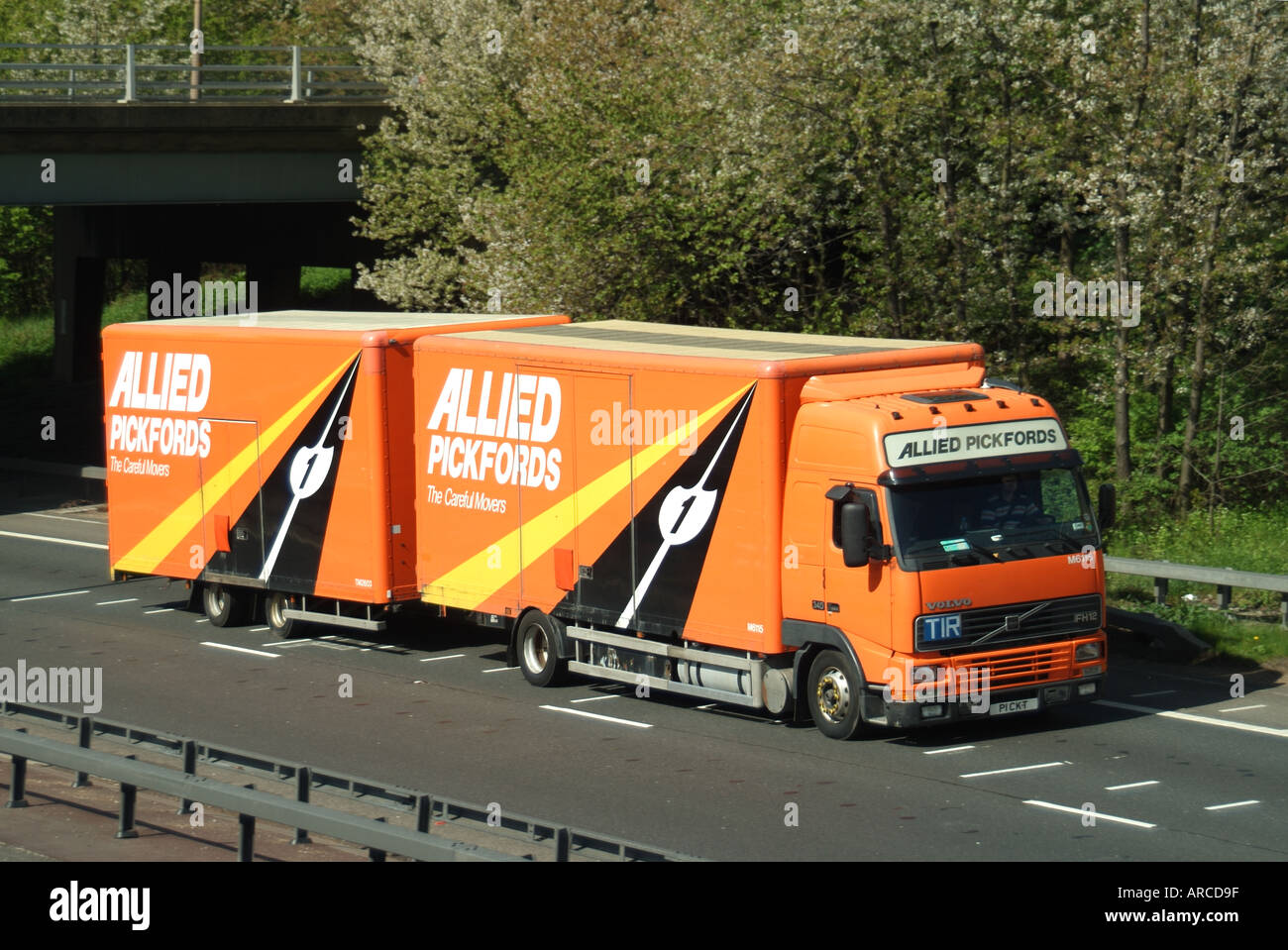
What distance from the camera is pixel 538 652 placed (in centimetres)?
1703

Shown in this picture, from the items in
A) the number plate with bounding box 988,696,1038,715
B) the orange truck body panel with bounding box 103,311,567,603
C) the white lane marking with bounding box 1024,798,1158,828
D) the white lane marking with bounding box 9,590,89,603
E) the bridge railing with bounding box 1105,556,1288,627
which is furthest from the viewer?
the white lane marking with bounding box 9,590,89,603

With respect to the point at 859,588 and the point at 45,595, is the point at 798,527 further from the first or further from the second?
the point at 45,595

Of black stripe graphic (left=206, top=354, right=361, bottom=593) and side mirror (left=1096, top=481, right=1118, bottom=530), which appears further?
black stripe graphic (left=206, top=354, right=361, bottom=593)

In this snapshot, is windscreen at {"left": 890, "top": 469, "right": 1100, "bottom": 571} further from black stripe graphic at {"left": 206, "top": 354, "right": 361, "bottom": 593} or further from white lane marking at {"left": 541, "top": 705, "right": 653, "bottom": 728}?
black stripe graphic at {"left": 206, "top": 354, "right": 361, "bottom": 593}

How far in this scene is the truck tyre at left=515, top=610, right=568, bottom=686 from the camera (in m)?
16.7

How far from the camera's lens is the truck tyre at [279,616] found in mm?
19656

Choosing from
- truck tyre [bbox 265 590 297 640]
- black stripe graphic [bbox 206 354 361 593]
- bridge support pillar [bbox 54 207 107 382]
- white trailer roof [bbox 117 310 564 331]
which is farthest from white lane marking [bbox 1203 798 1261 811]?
bridge support pillar [bbox 54 207 107 382]

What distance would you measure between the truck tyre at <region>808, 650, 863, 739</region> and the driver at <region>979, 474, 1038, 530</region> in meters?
1.62

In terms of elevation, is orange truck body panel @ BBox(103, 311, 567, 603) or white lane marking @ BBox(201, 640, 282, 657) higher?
orange truck body panel @ BBox(103, 311, 567, 603)

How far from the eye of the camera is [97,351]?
157 feet

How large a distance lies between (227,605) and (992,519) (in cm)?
993

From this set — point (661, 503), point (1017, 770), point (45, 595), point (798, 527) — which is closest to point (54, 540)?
point (45, 595)

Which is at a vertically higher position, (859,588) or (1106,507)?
(1106,507)
